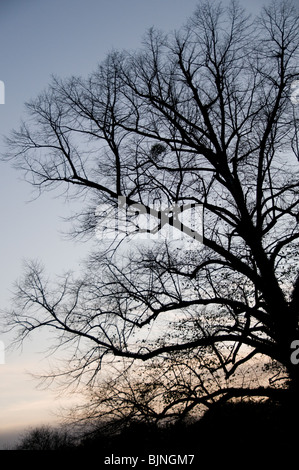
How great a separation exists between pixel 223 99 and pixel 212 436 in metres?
10.2

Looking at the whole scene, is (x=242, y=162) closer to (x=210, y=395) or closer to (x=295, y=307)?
(x=295, y=307)

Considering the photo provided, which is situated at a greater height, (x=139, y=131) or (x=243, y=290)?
(x=139, y=131)

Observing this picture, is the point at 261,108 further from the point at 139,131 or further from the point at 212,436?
the point at 212,436

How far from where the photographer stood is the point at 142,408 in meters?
8.77

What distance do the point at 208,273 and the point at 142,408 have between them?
397cm

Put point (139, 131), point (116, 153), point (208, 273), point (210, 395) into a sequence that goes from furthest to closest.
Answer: point (139, 131), point (116, 153), point (208, 273), point (210, 395)

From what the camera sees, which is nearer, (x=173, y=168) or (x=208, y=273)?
(x=208, y=273)

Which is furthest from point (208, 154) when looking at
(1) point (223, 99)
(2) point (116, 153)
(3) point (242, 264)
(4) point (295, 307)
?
(4) point (295, 307)

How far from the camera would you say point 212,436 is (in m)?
9.77
